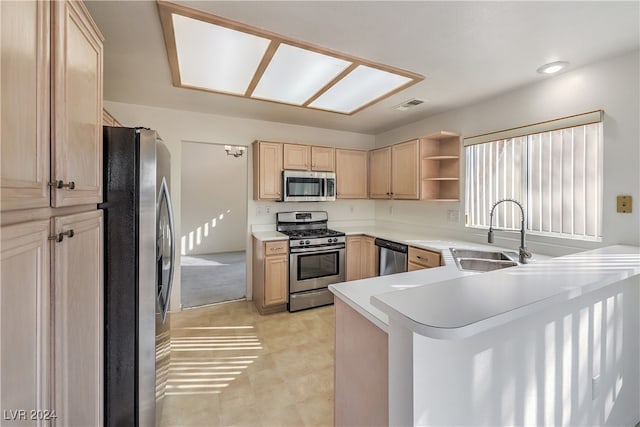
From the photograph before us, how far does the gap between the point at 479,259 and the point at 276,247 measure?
2185mm

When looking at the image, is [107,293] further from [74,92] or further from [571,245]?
[571,245]

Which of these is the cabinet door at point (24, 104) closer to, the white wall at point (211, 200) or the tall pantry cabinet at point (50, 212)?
the tall pantry cabinet at point (50, 212)

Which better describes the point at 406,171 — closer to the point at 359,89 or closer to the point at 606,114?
the point at 359,89

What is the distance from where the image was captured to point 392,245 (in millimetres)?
3391

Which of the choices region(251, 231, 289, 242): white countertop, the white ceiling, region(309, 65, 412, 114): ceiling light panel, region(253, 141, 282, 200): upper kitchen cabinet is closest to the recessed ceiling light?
the white ceiling

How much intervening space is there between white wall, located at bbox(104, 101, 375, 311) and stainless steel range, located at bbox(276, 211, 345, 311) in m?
0.66

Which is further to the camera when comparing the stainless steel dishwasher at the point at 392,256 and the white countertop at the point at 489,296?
the stainless steel dishwasher at the point at 392,256

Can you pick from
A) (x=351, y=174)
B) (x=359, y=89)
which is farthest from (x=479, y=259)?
(x=351, y=174)

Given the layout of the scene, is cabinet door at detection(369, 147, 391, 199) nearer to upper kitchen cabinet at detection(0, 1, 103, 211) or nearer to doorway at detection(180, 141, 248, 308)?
doorway at detection(180, 141, 248, 308)

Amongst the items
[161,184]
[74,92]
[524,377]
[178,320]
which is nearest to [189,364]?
[178,320]

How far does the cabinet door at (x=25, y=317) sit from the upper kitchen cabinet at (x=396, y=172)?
3.41 m

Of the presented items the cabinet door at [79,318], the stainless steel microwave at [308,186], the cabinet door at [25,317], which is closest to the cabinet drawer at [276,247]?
the stainless steel microwave at [308,186]

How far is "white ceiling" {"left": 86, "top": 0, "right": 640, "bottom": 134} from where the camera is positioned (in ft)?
5.05

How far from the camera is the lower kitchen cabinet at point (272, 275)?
3.29 metres
